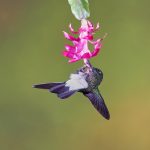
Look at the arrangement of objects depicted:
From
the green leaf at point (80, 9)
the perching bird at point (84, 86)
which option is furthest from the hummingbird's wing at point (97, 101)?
the green leaf at point (80, 9)

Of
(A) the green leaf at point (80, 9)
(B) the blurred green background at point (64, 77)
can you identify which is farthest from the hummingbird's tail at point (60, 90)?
(B) the blurred green background at point (64, 77)

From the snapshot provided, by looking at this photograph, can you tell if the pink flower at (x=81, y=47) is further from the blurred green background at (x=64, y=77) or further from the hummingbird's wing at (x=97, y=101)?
the blurred green background at (x=64, y=77)

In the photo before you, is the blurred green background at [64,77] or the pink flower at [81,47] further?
the blurred green background at [64,77]

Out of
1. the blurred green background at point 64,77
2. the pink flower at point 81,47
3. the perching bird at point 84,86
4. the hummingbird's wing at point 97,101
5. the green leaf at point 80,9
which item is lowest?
the hummingbird's wing at point 97,101

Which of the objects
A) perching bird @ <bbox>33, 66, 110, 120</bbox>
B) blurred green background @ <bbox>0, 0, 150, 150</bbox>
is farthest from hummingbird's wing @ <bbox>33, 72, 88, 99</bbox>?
blurred green background @ <bbox>0, 0, 150, 150</bbox>

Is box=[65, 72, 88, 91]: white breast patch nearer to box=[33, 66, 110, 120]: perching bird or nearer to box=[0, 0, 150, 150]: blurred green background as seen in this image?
box=[33, 66, 110, 120]: perching bird

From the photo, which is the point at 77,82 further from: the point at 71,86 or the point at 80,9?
the point at 80,9

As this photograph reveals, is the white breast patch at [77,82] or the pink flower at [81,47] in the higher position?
the pink flower at [81,47]
